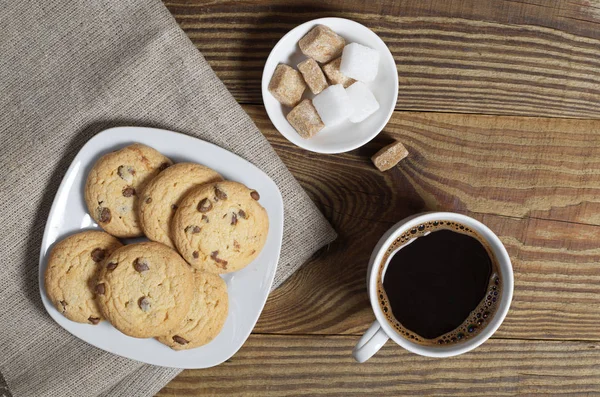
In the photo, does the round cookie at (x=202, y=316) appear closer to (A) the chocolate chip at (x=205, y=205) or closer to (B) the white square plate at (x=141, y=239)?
(B) the white square plate at (x=141, y=239)

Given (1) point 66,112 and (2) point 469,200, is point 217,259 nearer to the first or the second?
(1) point 66,112

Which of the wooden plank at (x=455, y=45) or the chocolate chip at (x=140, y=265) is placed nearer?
the chocolate chip at (x=140, y=265)

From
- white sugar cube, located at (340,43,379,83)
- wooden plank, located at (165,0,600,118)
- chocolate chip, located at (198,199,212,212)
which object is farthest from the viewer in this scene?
wooden plank, located at (165,0,600,118)

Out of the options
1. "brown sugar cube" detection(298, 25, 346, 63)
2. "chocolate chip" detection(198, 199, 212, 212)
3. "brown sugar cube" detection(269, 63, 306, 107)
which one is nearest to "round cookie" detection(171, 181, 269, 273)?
"chocolate chip" detection(198, 199, 212, 212)

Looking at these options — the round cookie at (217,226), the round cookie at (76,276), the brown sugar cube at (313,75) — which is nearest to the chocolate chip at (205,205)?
the round cookie at (217,226)

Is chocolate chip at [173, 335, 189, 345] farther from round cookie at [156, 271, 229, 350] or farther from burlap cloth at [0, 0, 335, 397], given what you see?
burlap cloth at [0, 0, 335, 397]

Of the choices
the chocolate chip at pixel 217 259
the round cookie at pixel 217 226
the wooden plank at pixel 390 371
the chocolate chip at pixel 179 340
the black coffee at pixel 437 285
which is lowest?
the wooden plank at pixel 390 371

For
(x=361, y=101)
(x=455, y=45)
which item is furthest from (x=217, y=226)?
(x=455, y=45)
